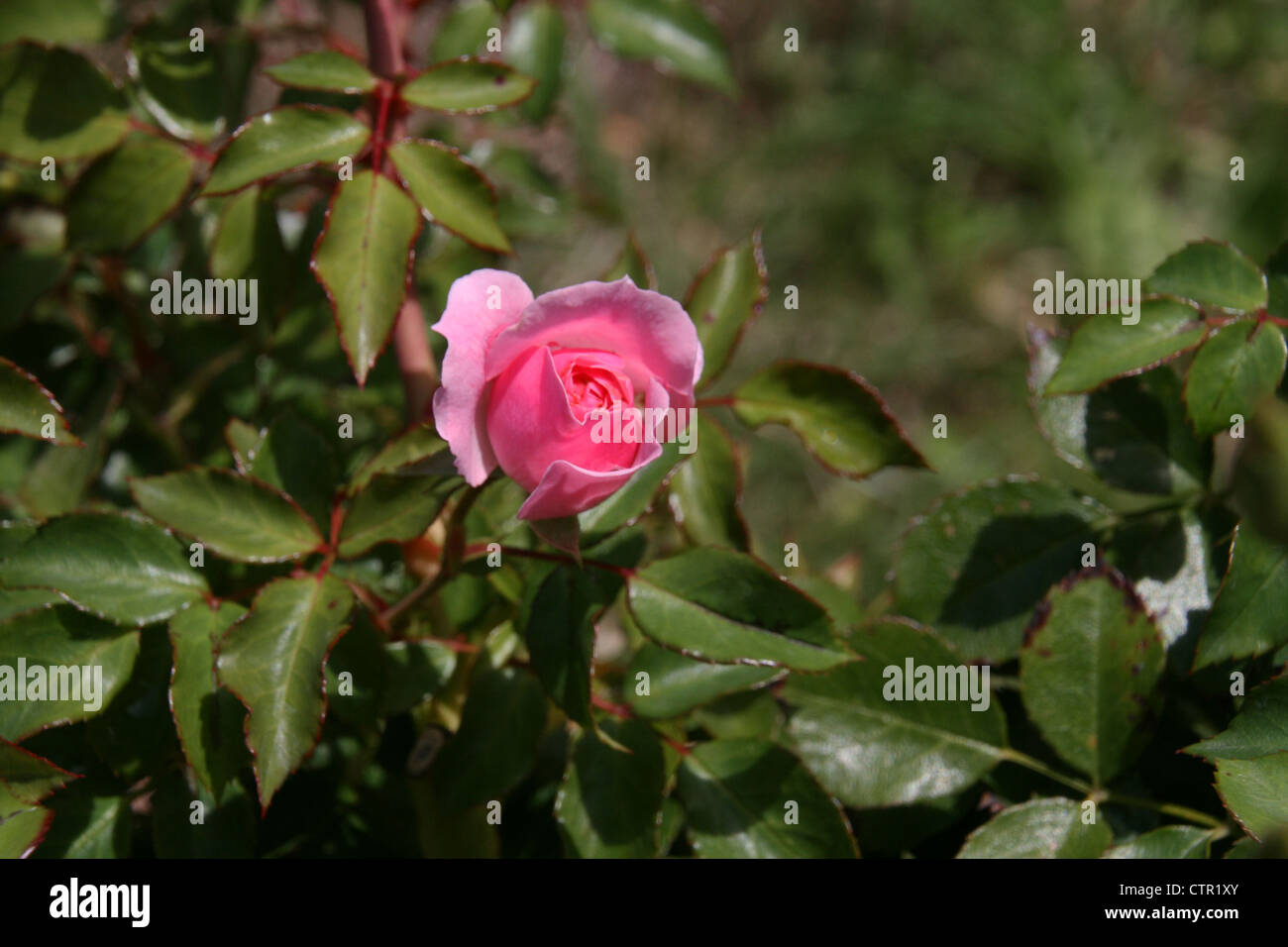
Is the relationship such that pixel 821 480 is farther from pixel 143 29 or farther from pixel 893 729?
pixel 143 29

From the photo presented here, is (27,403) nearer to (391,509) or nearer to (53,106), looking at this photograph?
(391,509)

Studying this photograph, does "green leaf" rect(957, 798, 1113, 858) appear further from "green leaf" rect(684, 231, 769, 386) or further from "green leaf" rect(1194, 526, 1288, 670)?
"green leaf" rect(684, 231, 769, 386)

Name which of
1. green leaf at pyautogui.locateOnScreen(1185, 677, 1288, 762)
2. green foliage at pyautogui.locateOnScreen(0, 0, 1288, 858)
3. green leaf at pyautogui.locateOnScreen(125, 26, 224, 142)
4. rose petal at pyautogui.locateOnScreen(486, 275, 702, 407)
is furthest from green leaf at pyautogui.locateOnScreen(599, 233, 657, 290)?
green leaf at pyautogui.locateOnScreen(1185, 677, 1288, 762)

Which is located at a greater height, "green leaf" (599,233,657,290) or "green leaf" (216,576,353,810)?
"green leaf" (599,233,657,290)

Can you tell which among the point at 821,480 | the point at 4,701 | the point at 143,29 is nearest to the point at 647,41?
the point at 143,29

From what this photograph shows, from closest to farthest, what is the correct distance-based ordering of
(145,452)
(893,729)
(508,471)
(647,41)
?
1. (508,471)
2. (893,729)
3. (145,452)
4. (647,41)

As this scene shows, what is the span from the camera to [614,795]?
89 centimetres

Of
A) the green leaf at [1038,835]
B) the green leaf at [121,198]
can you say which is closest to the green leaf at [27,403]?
the green leaf at [121,198]

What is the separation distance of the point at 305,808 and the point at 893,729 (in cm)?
53

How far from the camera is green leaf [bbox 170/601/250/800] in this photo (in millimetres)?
791

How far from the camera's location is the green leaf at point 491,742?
0.92 m

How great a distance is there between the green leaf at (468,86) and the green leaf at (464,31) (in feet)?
1.05

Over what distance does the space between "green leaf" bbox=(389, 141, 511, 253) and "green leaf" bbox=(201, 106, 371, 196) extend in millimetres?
41
